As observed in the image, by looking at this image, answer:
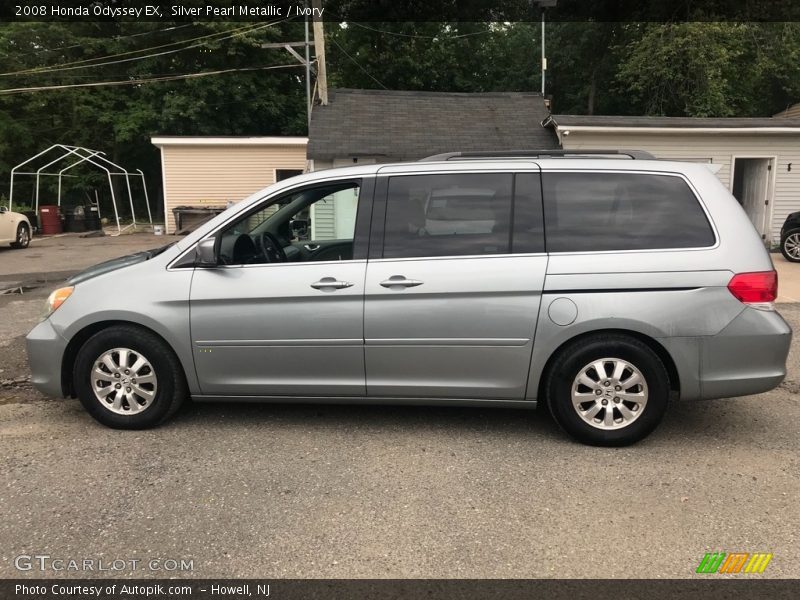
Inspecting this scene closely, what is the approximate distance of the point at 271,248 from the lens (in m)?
4.46

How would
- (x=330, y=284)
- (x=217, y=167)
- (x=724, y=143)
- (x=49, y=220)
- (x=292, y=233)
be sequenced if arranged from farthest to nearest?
(x=49, y=220) < (x=217, y=167) < (x=724, y=143) < (x=292, y=233) < (x=330, y=284)

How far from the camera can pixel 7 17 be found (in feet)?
93.7

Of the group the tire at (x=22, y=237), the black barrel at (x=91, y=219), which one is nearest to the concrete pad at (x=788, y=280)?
the tire at (x=22, y=237)

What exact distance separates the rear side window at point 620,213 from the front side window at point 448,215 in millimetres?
299

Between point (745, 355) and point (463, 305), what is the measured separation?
5.65ft

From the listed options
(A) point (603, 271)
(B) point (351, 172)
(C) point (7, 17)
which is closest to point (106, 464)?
(B) point (351, 172)

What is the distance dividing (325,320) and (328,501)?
1.15 meters

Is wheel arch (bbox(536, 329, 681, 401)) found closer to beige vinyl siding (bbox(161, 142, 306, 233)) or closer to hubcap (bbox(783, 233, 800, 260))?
hubcap (bbox(783, 233, 800, 260))

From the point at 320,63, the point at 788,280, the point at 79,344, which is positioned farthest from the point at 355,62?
the point at 79,344

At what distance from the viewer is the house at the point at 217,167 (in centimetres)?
2083

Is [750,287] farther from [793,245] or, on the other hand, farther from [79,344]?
[793,245]

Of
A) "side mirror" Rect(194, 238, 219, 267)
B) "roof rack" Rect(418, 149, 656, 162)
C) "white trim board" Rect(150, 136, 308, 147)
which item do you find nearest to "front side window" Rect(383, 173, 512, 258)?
"roof rack" Rect(418, 149, 656, 162)

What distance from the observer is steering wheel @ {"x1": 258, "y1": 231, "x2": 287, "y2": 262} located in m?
4.22

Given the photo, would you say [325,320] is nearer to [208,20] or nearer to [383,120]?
[383,120]
